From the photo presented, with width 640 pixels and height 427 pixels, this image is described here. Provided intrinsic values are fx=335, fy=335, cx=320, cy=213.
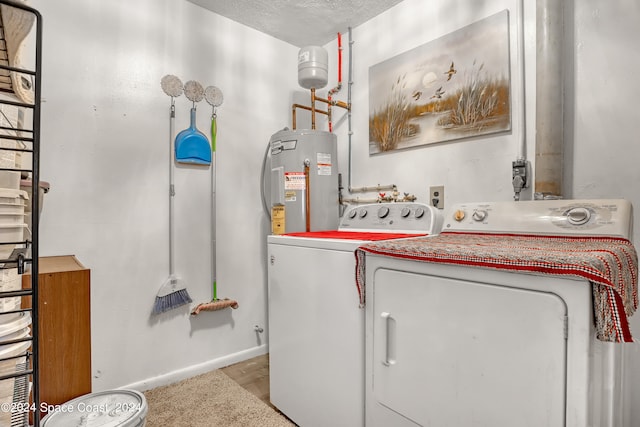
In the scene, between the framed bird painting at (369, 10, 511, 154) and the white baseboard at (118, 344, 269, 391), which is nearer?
the framed bird painting at (369, 10, 511, 154)

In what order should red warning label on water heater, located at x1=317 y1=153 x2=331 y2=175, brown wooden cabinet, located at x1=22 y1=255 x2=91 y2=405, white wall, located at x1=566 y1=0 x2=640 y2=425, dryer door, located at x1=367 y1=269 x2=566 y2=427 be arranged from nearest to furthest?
1. dryer door, located at x1=367 y1=269 x2=566 y2=427
2. brown wooden cabinet, located at x1=22 y1=255 x2=91 y2=405
3. white wall, located at x1=566 y1=0 x2=640 y2=425
4. red warning label on water heater, located at x1=317 y1=153 x2=331 y2=175

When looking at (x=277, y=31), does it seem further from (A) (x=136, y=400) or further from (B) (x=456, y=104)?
(A) (x=136, y=400)

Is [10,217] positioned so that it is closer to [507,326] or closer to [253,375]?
[507,326]

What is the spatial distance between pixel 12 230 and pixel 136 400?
1105 mm

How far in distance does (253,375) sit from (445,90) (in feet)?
7.20

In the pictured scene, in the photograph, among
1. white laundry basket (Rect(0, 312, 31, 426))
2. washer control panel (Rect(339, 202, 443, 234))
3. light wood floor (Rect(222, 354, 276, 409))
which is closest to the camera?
white laundry basket (Rect(0, 312, 31, 426))

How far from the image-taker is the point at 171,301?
83.6 inches

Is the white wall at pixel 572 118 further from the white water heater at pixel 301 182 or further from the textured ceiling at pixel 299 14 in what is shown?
the white water heater at pixel 301 182

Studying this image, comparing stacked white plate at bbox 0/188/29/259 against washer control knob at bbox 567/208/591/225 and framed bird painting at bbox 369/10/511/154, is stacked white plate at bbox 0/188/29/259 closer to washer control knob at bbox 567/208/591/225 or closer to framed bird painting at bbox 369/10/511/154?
washer control knob at bbox 567/208/591/225

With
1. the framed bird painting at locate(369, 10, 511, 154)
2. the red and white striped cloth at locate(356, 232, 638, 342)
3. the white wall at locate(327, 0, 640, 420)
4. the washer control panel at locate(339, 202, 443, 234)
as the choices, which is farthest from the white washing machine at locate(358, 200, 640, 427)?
the framed bird painting at locate(369, 10, 511, 154)

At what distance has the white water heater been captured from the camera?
6.98 ft

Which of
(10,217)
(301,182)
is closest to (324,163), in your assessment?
(301,182)

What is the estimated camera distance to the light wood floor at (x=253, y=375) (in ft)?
6.79

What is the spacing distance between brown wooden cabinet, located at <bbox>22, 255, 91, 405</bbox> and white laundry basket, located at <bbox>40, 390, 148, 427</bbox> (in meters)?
0.08
